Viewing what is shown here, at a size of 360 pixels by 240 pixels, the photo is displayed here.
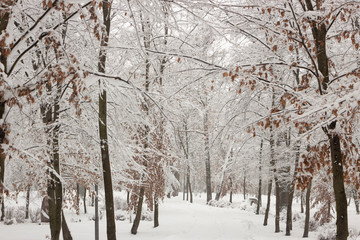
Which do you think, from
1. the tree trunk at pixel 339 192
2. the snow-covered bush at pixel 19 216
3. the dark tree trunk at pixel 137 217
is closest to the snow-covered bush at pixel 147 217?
the dark tree trunk at pixel 137 217

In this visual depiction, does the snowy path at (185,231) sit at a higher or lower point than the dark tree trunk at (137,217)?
lower

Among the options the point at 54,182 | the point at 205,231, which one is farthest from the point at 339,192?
the point at 205,231

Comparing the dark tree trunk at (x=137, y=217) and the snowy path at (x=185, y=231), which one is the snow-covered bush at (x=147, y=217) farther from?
the dark tree trunk at (x=137, y=217)

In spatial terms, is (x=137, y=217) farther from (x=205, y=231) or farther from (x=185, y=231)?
(x=205, y=231)

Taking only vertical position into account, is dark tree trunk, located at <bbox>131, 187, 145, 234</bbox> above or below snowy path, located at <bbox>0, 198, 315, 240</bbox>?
above

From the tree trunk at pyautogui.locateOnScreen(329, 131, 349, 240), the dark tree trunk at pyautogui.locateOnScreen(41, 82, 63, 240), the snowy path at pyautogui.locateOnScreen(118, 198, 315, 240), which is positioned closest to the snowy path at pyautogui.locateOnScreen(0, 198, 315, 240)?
the snowy path at pyautogui.locateOnScreen(118, 198, 315, 240)

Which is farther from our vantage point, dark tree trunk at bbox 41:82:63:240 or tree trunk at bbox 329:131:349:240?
dark tree trunk at bbox 41:82:63:240

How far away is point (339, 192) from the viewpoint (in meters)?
5.40

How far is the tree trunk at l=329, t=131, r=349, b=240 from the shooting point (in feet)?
17.5

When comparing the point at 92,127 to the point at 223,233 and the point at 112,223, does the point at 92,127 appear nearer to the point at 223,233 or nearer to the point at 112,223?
the point at 112,223

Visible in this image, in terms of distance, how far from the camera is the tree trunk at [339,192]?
532cm

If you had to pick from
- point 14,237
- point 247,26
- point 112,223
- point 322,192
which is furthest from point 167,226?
point 247,26

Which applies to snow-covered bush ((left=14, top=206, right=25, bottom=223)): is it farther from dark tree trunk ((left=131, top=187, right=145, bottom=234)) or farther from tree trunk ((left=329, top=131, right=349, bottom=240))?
tree trunk ((left=329, top=131, right=349, bottom=240))

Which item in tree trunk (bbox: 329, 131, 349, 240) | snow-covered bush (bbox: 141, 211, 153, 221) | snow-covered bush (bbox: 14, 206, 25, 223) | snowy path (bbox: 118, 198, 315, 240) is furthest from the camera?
snow-covered bush (bbox: 141, 211, 153, 221)
